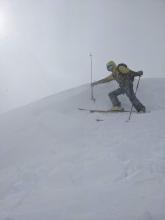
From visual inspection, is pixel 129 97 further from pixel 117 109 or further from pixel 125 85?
pixel 117 109

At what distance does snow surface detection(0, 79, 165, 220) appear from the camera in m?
6.98

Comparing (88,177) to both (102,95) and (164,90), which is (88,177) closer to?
(102,95)

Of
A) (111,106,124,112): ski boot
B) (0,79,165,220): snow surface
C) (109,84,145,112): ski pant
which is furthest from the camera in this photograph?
(111,106,124,112): ski boot

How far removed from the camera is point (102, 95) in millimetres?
18641

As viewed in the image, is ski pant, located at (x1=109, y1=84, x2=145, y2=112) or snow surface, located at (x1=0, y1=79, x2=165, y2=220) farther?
ski pant, located at (x1=109, y1=84, x2=145, y2=112)

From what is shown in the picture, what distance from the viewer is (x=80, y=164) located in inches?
393

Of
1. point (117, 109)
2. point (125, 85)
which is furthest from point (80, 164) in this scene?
point (125, 85)

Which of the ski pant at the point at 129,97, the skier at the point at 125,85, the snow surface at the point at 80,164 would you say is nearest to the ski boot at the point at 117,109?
the skier at the point at 125,85

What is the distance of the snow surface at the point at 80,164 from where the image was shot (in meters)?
6.98

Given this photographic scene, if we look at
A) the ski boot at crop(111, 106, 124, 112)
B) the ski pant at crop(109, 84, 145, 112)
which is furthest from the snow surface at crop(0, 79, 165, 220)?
the ski pant at crop(109, 84, 145, 112)

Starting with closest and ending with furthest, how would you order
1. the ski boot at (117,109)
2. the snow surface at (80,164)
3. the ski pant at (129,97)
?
the snow surface at (80,164), the ski pant at (129,97), the ski boot at (117,109)

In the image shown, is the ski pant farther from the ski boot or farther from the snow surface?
the snow surface

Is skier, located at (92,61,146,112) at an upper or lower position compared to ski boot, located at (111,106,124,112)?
upper

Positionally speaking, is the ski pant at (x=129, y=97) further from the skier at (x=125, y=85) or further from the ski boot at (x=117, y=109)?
the ski boot at (x=117, y=109)
